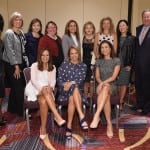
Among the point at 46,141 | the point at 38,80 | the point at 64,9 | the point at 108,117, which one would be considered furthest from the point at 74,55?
the point at 64,9

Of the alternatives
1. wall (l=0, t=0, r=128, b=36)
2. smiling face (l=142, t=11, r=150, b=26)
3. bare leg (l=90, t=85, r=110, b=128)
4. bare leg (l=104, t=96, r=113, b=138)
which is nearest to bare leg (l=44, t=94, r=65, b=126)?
bare leg (l=90, t=85, r=110, b=128)

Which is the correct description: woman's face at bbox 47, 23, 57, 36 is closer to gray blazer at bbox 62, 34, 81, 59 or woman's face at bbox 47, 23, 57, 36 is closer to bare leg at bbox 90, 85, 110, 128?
gray blazer at bbox 62, 34, 81, 59

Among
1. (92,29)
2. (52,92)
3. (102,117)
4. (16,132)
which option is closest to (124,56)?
(92,29)

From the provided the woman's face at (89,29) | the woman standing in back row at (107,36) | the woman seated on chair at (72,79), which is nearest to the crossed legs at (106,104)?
the woman seated on chair at (72,79)

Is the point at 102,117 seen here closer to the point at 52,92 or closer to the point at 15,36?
the point at 52,92

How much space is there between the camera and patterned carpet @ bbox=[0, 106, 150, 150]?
3254 mm

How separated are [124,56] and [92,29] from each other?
69cm

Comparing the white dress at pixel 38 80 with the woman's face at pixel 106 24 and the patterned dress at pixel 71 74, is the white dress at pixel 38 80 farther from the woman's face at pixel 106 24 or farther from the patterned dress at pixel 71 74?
the woman's face at pixel 106 24

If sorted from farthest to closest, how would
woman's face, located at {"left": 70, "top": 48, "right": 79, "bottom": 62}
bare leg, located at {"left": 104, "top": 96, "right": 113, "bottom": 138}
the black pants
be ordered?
1. the black pants
2. woman's face, located at {"left": 70, "top": 48, "right": 79, "bottom": 62}
3. bare leg, located at {"left": 104, "top": 96, "right": 113, "bottom": 138}

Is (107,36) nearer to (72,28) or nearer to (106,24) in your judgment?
(106,24)

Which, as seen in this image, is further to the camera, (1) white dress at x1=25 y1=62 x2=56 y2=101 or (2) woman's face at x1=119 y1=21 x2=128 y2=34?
(2) woman's face at x1=119 y1=21 x2=128 y2=34

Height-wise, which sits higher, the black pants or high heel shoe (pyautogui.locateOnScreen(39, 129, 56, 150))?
the black pants

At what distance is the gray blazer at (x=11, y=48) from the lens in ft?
12.5

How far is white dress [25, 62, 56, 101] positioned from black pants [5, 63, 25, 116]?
38cm
